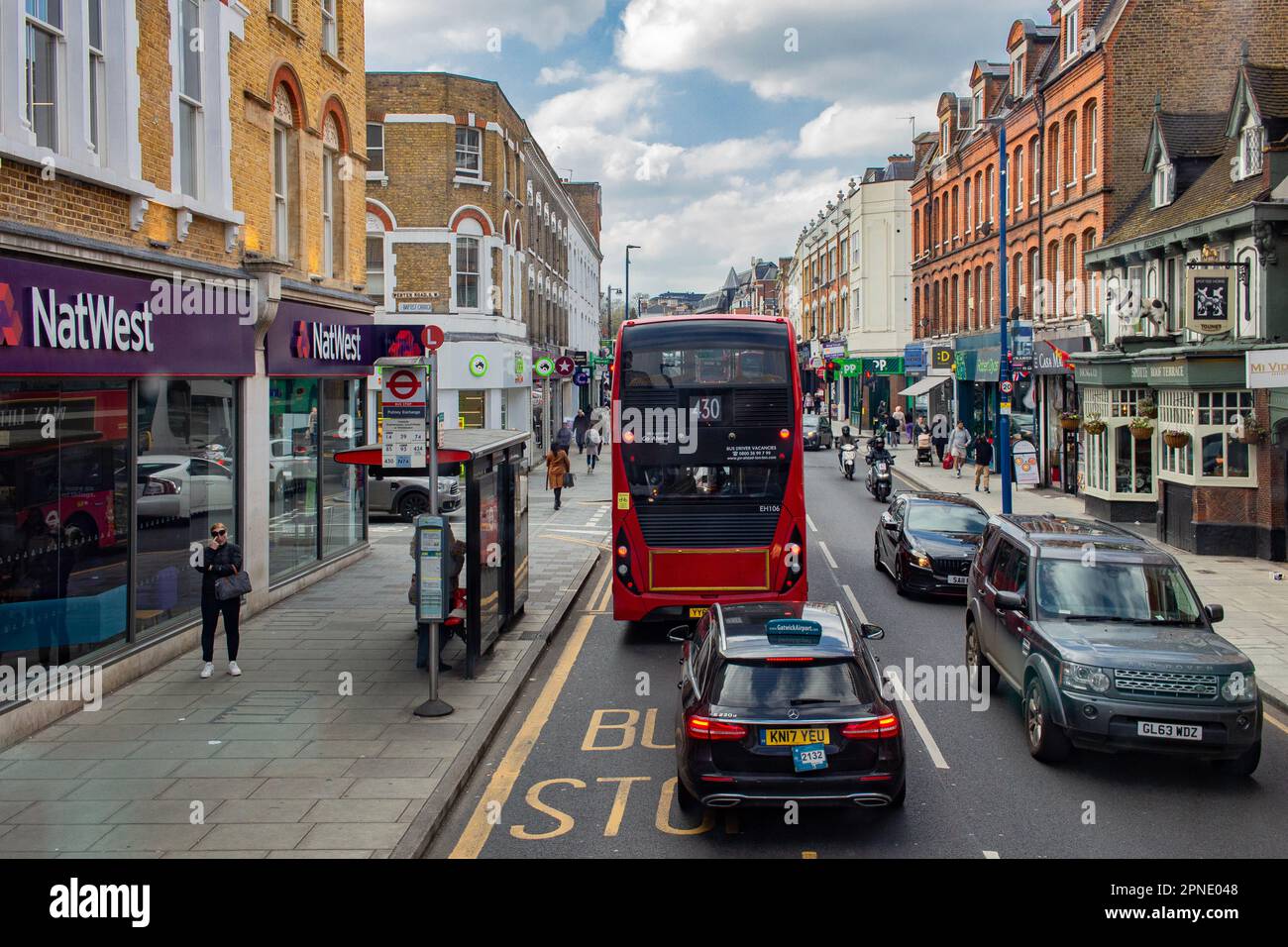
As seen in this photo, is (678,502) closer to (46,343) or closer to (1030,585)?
(1030,585)

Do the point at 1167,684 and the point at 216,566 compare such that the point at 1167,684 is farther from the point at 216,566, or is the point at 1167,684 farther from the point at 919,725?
the point at 216,566

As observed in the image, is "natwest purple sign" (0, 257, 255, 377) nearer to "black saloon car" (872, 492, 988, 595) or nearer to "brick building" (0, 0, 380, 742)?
"brick building" (0, 0, 380, 742)

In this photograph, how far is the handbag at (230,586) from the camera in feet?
40.3

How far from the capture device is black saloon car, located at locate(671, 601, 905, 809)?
7781 millimetres

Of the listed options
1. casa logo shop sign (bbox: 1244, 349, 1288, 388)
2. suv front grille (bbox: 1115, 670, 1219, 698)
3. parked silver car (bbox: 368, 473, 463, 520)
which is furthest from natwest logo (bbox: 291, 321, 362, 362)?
casa logo shop sign (bbox: 1244, 349, 1288, 388)

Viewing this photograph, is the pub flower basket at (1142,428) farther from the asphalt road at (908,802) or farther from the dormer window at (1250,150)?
the asphalt road at (908,802)

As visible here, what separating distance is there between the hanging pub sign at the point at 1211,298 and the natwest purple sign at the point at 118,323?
16.8m

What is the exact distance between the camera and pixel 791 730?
7.84m

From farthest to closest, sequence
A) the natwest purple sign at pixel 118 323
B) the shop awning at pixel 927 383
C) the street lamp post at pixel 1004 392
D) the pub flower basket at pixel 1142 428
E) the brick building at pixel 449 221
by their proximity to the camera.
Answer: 1. the shop awning at pixel 927 383
2. the brick building at pixel 449 221
3. the street lamp post at pixel 1004 392
4. the pub flower basket at pixel 1142 428
5. the natwest purple sign at pixel 118 323

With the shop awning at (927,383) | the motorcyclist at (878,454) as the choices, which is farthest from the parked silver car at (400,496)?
the shop awning at (927,383)

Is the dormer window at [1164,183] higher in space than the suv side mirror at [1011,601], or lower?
higher

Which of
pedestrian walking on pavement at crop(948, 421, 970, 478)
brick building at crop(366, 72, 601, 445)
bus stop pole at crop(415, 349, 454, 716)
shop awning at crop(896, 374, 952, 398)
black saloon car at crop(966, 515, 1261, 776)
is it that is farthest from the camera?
shop awning at crop(896, 374, 952, 398)

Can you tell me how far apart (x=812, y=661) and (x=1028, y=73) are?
3492 centimetres

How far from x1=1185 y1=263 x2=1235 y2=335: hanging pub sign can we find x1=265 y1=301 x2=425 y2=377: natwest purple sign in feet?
47.0
